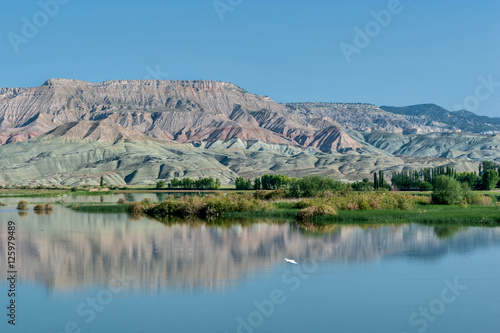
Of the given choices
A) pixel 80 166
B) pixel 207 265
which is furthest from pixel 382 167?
pixel 207 265

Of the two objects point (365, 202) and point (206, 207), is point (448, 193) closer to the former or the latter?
point (365, 202)

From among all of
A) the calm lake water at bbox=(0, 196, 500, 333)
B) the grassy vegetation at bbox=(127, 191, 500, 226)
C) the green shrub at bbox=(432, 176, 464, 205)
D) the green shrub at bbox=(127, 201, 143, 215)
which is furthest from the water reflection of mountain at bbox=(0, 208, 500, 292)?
the green shrub at bbox=(432, 176, 464, 205)

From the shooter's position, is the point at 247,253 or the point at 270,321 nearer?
the point at 270,321

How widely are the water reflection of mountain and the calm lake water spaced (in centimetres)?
6

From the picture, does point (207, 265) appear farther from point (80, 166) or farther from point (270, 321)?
point (80, 166)

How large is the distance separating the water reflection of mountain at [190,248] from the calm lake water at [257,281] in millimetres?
61

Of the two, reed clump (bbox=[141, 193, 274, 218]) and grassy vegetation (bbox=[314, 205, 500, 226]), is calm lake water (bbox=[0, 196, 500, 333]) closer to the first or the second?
grassy vegetation (bbox=[314, 205, 500, 226])

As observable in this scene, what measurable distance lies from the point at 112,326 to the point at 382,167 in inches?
6057

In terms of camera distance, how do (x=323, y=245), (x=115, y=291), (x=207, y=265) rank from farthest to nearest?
(x=323, y=245), (x=207, y=265), (x=115, y=291)

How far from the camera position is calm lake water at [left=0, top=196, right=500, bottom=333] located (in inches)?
776

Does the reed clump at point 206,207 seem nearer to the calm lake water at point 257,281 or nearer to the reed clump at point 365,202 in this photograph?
the reed clump at point 365,202

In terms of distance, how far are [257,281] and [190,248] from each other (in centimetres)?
912

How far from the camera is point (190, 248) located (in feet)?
109

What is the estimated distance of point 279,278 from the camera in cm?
2550
